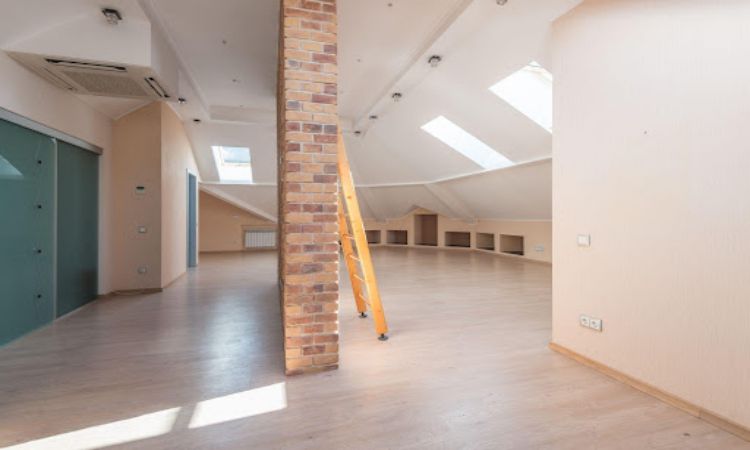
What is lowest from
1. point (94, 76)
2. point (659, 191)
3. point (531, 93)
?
point (659, 191)

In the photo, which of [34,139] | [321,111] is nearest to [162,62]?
[34,139]

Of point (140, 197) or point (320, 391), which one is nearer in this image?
point (320, 391)

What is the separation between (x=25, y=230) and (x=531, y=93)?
612 centimetres

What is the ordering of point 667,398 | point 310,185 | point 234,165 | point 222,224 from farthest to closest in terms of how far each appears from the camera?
point 222,224 → point 234,165 → point 310,185 → point 667,398

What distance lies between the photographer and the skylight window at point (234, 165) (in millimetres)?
9517

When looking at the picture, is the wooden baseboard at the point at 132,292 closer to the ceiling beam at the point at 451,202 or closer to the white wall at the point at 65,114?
the white wall at the point at 65,114

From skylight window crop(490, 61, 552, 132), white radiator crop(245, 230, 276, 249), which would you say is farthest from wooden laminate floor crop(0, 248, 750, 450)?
white radiator crop(245, 230, 276, 249)

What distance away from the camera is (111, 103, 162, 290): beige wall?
512 centimetres

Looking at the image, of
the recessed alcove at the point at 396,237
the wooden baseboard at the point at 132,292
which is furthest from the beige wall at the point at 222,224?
the wooden baseboard at the point at 132,292

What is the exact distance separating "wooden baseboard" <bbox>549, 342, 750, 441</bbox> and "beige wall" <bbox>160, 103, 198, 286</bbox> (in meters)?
5.56

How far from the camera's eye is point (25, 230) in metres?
3.37

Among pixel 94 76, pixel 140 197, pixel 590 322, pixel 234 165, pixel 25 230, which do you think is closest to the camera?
pixel 590 322

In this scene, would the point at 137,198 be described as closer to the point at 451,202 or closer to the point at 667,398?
the point at 667,398

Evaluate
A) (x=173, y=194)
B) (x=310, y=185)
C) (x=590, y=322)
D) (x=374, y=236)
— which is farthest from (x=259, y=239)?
(x=590, y=322)
